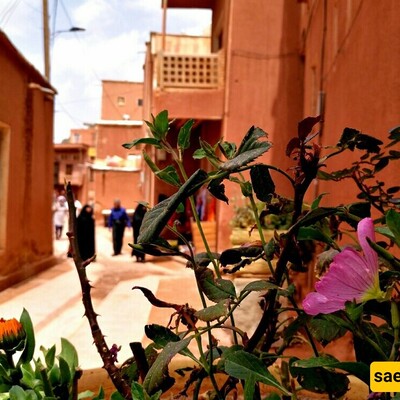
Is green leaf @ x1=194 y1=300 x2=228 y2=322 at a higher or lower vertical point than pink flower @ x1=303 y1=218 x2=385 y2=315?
lower

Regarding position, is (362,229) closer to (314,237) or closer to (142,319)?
(314,237)

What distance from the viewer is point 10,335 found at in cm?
79

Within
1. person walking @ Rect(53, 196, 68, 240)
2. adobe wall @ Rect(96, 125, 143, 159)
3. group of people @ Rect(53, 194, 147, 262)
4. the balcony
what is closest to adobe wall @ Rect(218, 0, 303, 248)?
the balcony

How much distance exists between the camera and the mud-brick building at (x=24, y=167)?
6656mm

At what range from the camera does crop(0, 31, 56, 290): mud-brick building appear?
21.8 ft

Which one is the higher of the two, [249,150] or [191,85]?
[191,85]

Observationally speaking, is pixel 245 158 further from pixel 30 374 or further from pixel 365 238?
pixel 30 374

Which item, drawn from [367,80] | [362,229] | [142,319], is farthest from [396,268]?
[142,319]

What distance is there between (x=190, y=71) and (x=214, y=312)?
8.19 m

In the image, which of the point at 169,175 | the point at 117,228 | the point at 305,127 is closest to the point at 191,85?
the point at 117,228

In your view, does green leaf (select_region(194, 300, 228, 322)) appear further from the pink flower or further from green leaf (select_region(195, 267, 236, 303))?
the pink flower

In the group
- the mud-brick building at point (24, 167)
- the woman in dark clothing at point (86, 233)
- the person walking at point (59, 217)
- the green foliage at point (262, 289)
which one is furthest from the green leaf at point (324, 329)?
the person walking at point (59, 217)

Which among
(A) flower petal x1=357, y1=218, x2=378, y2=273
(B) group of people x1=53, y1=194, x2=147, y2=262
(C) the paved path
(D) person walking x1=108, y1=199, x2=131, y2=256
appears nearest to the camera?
(A) flower petal x1=357, y1=218, x2=378, y2=273

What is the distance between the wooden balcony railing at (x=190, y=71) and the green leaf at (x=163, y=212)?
8.10 metres
